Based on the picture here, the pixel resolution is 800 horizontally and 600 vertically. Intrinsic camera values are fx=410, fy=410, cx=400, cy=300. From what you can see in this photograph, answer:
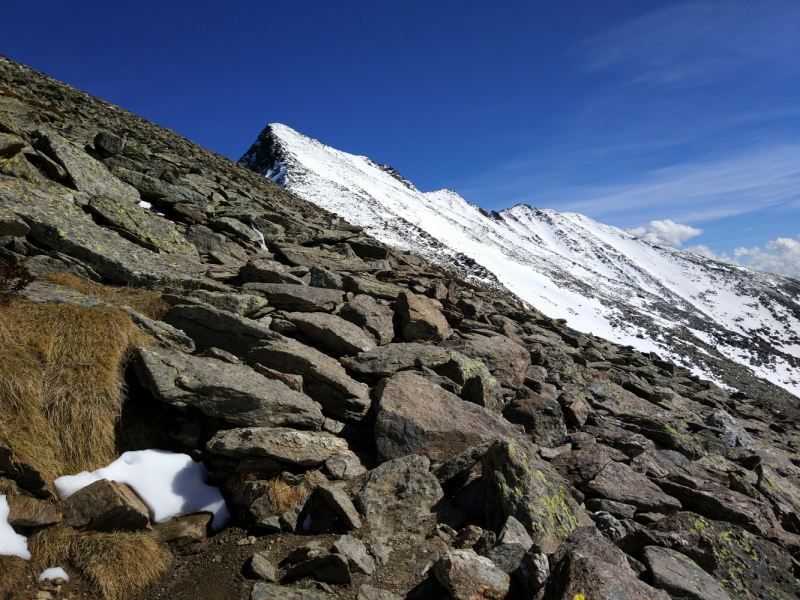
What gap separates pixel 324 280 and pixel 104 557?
8432 mm

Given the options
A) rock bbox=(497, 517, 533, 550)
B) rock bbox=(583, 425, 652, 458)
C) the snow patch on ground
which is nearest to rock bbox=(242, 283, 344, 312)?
the snow patch on ground

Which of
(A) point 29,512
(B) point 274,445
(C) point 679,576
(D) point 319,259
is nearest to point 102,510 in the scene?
(A) point 29,512

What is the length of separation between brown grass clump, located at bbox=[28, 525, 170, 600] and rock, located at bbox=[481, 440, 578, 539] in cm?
415

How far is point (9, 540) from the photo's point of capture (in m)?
4.01

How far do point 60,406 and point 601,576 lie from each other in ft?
20.7

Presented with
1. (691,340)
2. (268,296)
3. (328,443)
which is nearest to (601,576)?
(328,443)

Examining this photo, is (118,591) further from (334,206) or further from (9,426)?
(334,206)

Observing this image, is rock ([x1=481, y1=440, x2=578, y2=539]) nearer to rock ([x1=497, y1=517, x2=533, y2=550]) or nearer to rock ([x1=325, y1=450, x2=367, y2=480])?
rock ([x1=497, y1=517, x2=533, y2=550])

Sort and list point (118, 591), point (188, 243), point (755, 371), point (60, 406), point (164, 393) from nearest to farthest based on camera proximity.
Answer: point (118, 591) < point (60, 406) < point (164, 393) < point (188, 243) < point (755, 371)

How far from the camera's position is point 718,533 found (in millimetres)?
6695

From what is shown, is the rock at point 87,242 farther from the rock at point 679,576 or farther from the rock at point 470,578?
the rock at point 679,576

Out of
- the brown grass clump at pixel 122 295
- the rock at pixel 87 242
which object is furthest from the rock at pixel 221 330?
the rock at pixel 87 242

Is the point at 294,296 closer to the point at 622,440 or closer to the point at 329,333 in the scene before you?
the point at 329,333

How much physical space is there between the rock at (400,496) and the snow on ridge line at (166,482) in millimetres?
1907
